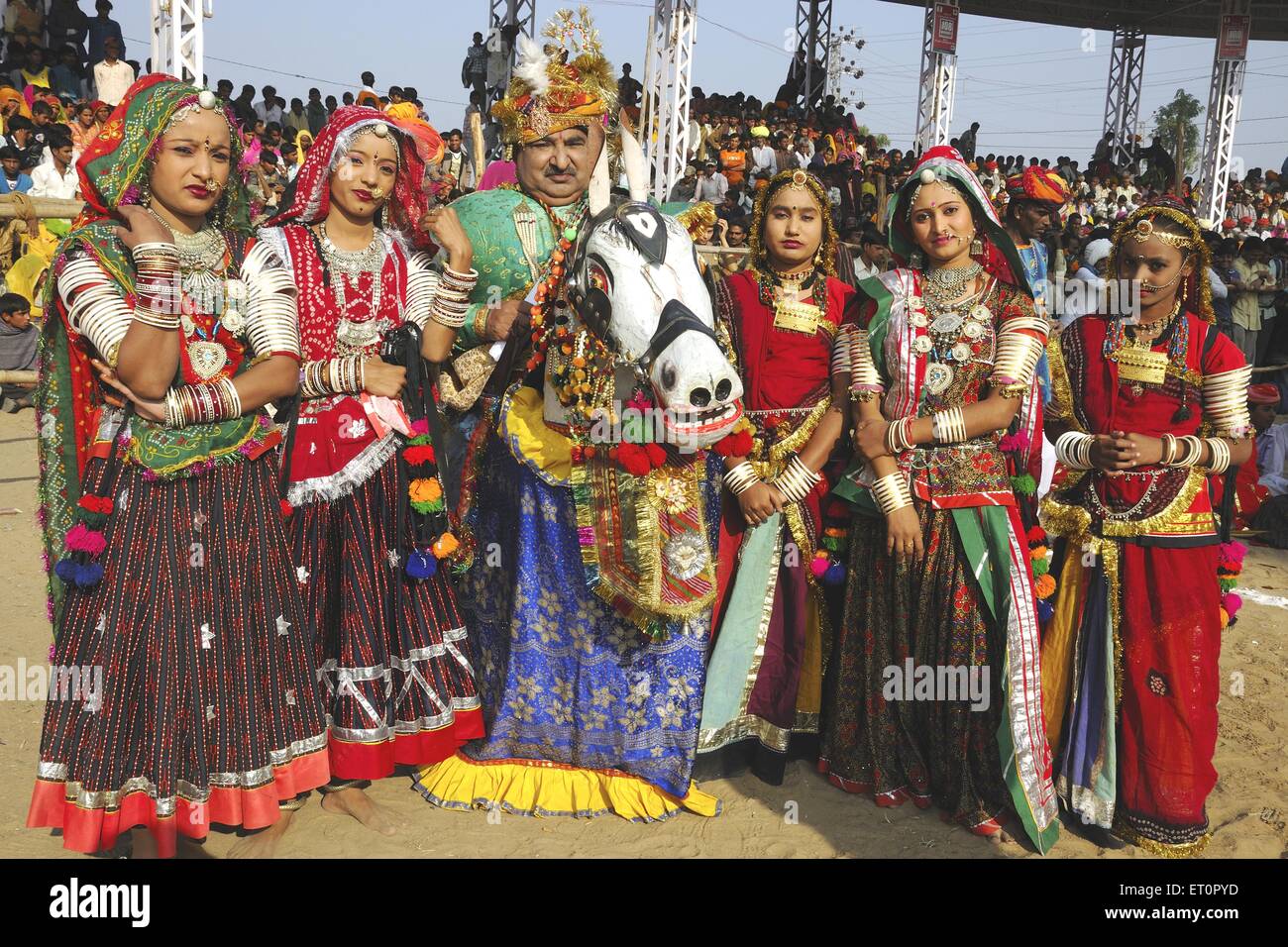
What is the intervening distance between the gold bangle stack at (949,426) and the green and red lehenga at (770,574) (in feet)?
1.43

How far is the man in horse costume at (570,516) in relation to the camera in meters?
3.32

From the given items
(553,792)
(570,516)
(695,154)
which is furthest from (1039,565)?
(695,154)

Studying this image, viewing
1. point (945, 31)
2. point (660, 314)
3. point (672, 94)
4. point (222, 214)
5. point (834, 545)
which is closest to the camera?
point (660, 314)

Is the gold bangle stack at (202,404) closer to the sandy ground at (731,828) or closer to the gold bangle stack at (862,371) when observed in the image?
the sandy ground at (731,828)

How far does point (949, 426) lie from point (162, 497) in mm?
2579

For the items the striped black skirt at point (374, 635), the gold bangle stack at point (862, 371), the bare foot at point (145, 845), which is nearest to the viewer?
the bare foot at point (145, 845)

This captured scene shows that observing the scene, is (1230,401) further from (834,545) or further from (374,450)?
(374,450)

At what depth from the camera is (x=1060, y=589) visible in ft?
12.8

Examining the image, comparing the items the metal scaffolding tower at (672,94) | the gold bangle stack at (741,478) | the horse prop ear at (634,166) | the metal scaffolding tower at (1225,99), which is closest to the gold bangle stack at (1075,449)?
the gold bangle stack at (741,478)

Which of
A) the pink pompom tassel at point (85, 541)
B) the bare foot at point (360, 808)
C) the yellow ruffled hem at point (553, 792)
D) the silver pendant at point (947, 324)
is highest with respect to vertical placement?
the silver pendant at point (947, 324)

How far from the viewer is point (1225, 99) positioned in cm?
2341

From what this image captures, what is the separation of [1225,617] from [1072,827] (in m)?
0.98

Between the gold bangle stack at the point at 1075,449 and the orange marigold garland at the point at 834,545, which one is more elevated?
the gold bangle stack at the point at 1075,449

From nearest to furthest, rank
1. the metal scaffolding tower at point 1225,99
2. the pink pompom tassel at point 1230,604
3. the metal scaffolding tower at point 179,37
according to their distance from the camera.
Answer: the pink pompom tassel at point 1230,604 → the metal scaffolding tower at point 179,37 → the metal scaffolding tower at point 1225,99
